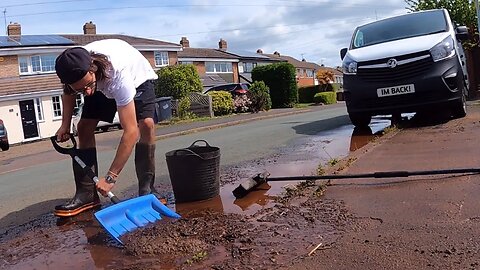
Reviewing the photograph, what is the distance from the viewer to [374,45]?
7.98 meters

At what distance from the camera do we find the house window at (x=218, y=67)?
50025mm

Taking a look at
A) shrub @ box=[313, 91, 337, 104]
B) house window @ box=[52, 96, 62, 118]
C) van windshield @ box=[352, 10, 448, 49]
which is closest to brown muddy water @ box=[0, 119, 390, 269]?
van windshield @ box=[352, 10, 448, 49]

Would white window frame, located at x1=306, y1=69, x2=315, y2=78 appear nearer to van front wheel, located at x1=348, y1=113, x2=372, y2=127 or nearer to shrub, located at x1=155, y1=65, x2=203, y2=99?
shrub, located at x1=155, y1=65, x2=203, y2=99

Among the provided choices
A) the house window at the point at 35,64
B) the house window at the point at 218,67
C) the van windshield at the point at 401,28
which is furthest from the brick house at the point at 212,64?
the van windshield at the point at 401,28

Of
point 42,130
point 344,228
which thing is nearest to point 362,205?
point 344,228

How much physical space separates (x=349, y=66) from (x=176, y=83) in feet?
63.7

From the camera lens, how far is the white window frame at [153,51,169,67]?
40.0m

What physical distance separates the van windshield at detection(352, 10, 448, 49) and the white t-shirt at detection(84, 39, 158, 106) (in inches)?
195

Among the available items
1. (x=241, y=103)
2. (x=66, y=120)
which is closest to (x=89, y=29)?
(x=241, y=103)

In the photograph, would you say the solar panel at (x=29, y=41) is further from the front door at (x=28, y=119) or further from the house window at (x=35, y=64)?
the front door at (x=28, y=119)

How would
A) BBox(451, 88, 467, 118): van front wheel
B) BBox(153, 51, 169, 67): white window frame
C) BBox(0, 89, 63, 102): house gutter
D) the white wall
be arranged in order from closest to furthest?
BBox(451, 88, 467, 118): van front wheel → the white wall → BBox(0, 89, 63, 102): house gutter → BBox(153, 51, 169, 67): white window frame

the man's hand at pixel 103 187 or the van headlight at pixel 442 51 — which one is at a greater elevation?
the van headlight at pixel 442 51

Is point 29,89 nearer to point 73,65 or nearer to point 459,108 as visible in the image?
point 459,108

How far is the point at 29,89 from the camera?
95.2 ft
